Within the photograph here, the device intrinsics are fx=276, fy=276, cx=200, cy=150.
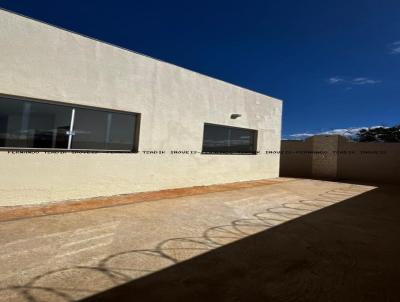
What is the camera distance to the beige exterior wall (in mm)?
5191

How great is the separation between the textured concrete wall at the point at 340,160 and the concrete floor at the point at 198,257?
10.4m

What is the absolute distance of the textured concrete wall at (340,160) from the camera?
1407 centimetres

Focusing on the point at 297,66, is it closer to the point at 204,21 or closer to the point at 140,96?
the point at 204,21

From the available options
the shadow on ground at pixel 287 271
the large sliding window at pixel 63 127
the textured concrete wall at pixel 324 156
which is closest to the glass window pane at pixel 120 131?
the large sliding window at pixel 63 127

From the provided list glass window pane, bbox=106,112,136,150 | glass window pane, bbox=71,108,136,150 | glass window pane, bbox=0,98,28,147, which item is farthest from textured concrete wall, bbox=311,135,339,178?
glass window pane, bbox=0,98,28,147

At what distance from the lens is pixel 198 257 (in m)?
3.12

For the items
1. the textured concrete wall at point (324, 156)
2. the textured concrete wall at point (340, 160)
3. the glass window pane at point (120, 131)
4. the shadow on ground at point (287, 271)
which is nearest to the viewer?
the shadow on ground at point (287, 271)

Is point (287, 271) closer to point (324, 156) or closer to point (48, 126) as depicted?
point (48, 126)

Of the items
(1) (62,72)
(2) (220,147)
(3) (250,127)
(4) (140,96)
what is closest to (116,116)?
(4) (140,96)

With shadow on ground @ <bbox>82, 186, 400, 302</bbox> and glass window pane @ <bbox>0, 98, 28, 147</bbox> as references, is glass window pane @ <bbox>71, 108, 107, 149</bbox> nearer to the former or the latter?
glass window pane @ <bbox>0, 98, 28, 147</bbox>

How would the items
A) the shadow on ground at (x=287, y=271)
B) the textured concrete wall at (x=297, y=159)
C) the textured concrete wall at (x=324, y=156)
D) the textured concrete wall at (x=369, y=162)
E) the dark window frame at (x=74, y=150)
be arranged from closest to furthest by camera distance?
the shadow on ground at (x=287, y=271) → the dark window frame at (x=74, y=150) → the textured concrete wall at (x=369, y=162) → the textured concrete wall at (x=324, y=156) → the textured concrete wall at (x=297, y=159)

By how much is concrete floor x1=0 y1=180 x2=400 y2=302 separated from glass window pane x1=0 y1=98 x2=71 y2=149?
1779mm

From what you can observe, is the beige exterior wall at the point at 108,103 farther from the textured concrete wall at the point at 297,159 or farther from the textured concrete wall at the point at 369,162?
the textured concrete wall at the point at 369,162

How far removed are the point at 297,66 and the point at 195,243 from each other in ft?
44.4
